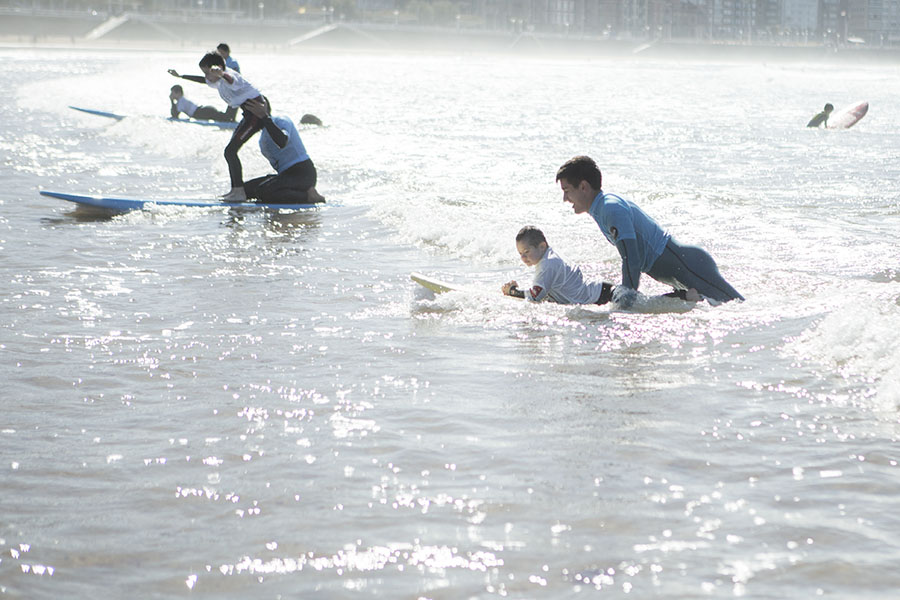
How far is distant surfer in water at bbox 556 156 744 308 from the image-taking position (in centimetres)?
729

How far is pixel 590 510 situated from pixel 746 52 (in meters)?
203

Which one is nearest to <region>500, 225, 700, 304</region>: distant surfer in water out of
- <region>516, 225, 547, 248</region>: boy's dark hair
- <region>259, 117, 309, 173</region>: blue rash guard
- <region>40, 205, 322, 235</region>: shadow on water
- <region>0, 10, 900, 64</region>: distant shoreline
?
<region>516, 225, 547, 248</region>: boy's dark hair

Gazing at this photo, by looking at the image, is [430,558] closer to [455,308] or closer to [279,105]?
[455,308]

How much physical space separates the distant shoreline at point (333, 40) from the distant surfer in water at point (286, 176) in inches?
4032

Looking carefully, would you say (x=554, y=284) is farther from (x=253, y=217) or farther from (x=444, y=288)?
(x=253, y=217)

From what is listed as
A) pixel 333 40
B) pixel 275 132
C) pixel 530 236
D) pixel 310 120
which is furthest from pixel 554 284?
pixel 333 40

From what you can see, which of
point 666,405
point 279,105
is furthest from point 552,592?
point 279,105

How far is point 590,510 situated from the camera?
426 centimetres

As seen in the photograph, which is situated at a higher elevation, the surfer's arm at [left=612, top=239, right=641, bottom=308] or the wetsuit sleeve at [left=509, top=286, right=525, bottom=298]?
the surfer's arm at [left=612, top=239, right=641, bottom=308]

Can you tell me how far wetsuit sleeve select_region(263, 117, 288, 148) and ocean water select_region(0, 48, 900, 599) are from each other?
3.41 feet

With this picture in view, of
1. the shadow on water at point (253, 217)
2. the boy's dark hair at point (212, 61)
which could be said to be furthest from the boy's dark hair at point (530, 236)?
the boy's dark hair at point (212, 61)

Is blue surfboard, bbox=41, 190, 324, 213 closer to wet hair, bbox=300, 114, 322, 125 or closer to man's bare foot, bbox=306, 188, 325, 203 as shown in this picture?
man's bare foot, bbox=306, 188, 325, 203

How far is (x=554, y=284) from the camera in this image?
7.86 metres

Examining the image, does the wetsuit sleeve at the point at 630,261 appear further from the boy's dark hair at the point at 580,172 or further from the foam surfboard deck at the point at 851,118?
the foam surfboard deck at the point at 851,118
